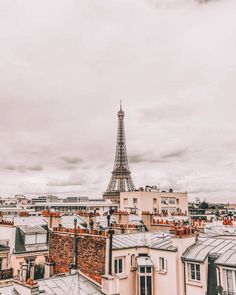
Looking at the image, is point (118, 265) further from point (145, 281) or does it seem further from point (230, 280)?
point (230, 280)

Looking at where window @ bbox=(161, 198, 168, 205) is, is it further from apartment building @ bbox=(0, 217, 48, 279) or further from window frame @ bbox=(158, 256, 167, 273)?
window frame @ bbox=(158, 256, 167, 273)

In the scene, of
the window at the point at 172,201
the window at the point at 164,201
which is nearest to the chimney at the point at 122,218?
the window at the point at 164,201

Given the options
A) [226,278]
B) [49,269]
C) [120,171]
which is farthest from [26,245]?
[120,171]

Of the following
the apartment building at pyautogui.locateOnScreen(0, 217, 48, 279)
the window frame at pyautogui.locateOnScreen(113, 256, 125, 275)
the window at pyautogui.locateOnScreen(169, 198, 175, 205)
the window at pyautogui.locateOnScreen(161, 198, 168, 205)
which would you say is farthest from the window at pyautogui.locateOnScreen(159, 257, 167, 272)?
the window at pyautogui.locateOnScreen(169, 198, 175, 205)

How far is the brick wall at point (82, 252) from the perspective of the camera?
1822 centimetres

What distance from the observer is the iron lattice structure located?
12037cm

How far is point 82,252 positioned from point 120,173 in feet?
340

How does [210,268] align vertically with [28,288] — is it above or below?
above

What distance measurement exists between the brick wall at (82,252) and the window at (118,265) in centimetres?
99

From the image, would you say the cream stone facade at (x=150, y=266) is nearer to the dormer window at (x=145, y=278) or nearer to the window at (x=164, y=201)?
the dormer window at (x=145, y=278)

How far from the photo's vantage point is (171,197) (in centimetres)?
8406

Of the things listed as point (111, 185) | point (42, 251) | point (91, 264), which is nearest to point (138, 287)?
point (91, 264)

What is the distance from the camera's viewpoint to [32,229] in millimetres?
28859

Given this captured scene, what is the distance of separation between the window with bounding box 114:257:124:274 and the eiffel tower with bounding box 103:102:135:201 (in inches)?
3813
